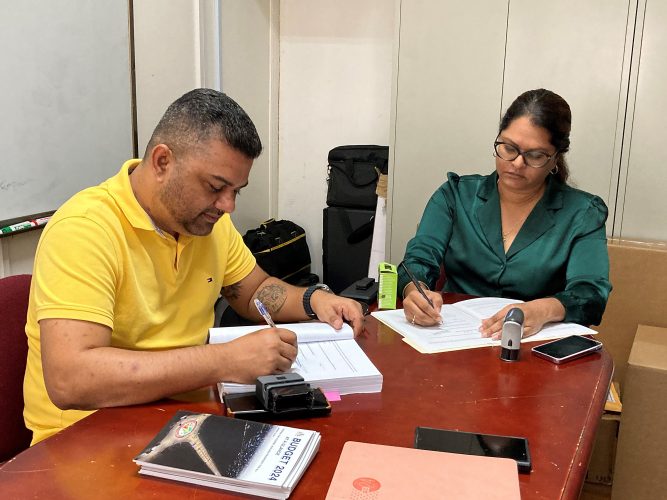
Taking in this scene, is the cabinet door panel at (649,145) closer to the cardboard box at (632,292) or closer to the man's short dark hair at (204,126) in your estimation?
the cardboard box at (632,292)

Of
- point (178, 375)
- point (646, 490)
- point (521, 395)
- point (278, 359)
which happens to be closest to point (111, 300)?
point (178, 375)

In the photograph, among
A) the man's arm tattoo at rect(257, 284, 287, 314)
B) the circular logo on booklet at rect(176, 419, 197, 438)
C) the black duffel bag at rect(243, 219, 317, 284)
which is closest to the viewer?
the circular logo on booklet at rect(176, 419, 197, 438)

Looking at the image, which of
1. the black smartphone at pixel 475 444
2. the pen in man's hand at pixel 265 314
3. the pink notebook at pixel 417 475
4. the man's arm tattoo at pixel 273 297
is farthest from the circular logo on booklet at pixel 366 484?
the man's arm tattoo at pixel 273 297

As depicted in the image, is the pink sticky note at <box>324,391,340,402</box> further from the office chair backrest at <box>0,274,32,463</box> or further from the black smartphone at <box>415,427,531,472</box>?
the office chair backrest at <box>0,274,32,463</box>

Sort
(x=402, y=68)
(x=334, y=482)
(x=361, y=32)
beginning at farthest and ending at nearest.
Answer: (x=361, y=32), (x=402, y=68), (x=334, y=482)

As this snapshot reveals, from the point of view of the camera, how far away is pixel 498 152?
200cm

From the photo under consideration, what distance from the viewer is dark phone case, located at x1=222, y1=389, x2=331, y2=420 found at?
1130 millimetres

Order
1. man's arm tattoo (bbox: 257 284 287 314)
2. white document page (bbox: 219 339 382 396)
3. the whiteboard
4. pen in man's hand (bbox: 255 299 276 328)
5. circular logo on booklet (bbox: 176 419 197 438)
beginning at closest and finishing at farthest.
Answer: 1. circular logo on booklet (bbox: 176 419 197 438)
2. white document page (bbox: 219 339 382 396)
3. pen in man's hand (bbox: 255 299 276 328)
4. man's arm tattoo (bbox: 257 284 287 314)
5. the whiteboard

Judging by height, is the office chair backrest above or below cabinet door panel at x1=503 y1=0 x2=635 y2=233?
below

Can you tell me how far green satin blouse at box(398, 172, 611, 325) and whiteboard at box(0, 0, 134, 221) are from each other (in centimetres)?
129

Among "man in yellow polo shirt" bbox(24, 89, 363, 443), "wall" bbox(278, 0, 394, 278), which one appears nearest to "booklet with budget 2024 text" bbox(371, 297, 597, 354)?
"man in yellow polo shirt" bbox(24, 89, 363, 443)

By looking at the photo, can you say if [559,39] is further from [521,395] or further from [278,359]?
[278,359]

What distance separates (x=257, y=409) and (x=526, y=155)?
1236mm

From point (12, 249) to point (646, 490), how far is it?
231 centimetres
